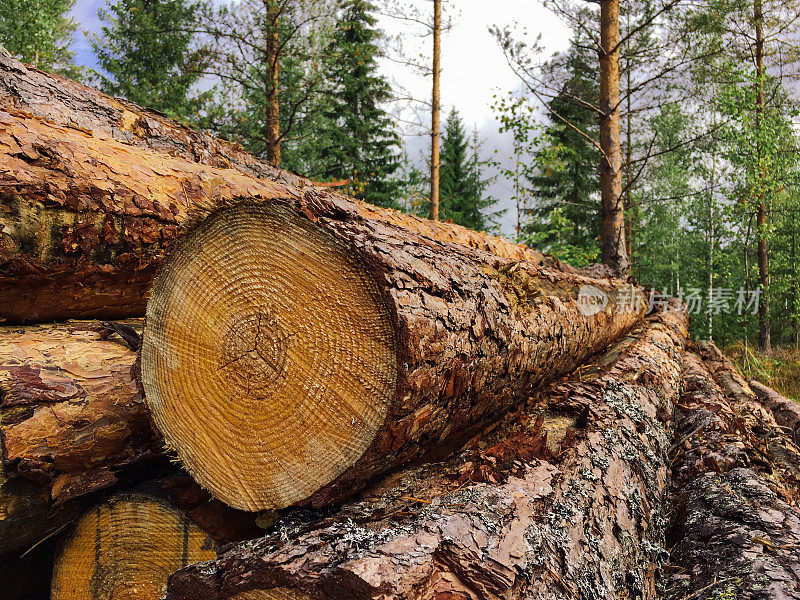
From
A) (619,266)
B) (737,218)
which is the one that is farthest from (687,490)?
(737,218)

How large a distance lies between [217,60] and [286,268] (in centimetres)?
948

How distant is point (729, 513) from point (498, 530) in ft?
4.99

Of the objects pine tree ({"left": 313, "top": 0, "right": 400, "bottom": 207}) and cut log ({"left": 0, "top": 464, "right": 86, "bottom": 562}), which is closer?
cut log ({"left": 0, "top": 464, "right": 86, "bottom": 562})

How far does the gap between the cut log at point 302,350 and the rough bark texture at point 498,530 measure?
0.16m

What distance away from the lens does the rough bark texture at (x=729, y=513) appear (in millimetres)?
1742

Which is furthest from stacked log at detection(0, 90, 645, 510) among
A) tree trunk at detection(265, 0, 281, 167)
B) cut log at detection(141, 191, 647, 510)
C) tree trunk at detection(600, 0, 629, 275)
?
tree trunk at detection(265, 0, 281, 167)

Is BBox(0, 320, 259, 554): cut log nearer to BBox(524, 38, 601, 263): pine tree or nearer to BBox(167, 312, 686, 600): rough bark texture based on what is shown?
BBox(167, 312, 686, 600): rough bark texture

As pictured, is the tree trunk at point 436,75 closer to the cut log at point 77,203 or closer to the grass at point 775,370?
the grass at point 775,370

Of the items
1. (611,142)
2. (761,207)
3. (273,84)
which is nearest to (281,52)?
(273,84)

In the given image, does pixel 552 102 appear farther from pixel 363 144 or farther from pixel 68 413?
pixel 68 413

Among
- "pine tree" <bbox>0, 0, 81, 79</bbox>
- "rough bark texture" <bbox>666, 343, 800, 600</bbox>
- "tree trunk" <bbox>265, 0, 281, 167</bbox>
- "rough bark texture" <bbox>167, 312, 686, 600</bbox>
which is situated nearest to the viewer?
"rough bark texture" <bbox>167, 312, 686, 600</bbox>

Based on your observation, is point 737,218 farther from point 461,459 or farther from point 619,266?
point 461,459

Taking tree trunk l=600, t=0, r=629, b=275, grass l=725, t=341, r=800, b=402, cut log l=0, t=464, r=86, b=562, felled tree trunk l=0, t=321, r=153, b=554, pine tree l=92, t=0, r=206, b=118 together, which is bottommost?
grass l=725, t=341, r=800, b=402

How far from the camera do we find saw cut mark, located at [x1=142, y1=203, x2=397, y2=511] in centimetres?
149
